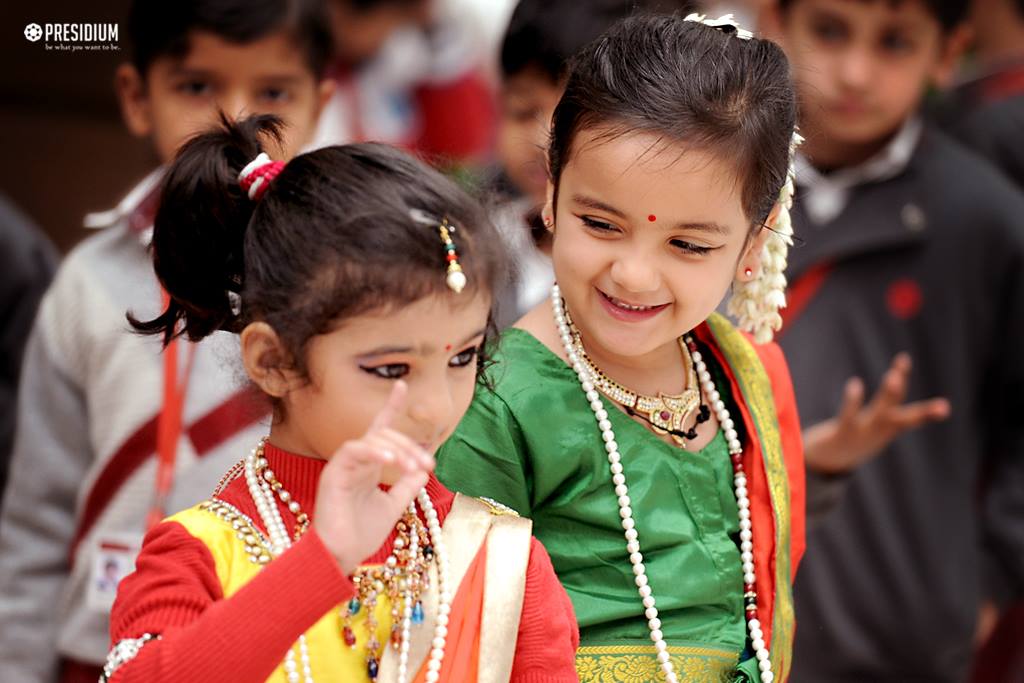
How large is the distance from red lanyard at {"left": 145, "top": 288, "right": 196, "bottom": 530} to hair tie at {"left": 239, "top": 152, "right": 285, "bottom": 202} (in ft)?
2.71

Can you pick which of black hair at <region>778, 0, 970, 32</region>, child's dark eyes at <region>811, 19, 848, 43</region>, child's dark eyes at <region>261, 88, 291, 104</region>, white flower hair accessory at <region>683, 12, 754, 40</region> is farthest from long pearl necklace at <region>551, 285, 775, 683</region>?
black hair at <region>778, 0, 970, 32</region>

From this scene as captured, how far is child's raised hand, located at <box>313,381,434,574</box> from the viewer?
1.43 m

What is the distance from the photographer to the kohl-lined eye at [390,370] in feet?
4.98

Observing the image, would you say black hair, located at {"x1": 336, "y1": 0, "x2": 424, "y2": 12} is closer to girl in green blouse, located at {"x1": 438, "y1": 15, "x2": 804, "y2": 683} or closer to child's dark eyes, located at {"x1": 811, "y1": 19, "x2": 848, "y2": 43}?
child's dark eyes, located at {"x1": 811, "y1": 19, "x2": 848, "y2": 43}

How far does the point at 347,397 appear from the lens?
153cm

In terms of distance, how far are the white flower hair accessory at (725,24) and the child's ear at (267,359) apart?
0.72 meters

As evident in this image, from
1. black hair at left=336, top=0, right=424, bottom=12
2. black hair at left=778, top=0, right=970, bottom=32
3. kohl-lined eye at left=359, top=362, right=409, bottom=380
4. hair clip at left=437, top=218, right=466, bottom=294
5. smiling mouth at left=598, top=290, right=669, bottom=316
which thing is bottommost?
kohl-lined eye at left=359, top=362, right=409, bottom=380

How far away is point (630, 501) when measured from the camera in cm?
186

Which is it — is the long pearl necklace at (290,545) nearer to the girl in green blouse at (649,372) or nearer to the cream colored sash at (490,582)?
the cream colored sash at (490,582)

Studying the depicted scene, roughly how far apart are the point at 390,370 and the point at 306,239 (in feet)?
0.52

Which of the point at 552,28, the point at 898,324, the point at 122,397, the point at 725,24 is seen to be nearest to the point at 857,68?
the point at 898,324

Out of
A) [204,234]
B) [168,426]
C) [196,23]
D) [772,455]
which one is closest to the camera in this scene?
[204,234]

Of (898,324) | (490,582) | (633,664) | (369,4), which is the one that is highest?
(369,4)

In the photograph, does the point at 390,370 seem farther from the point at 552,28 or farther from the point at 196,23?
the point at 552,28
